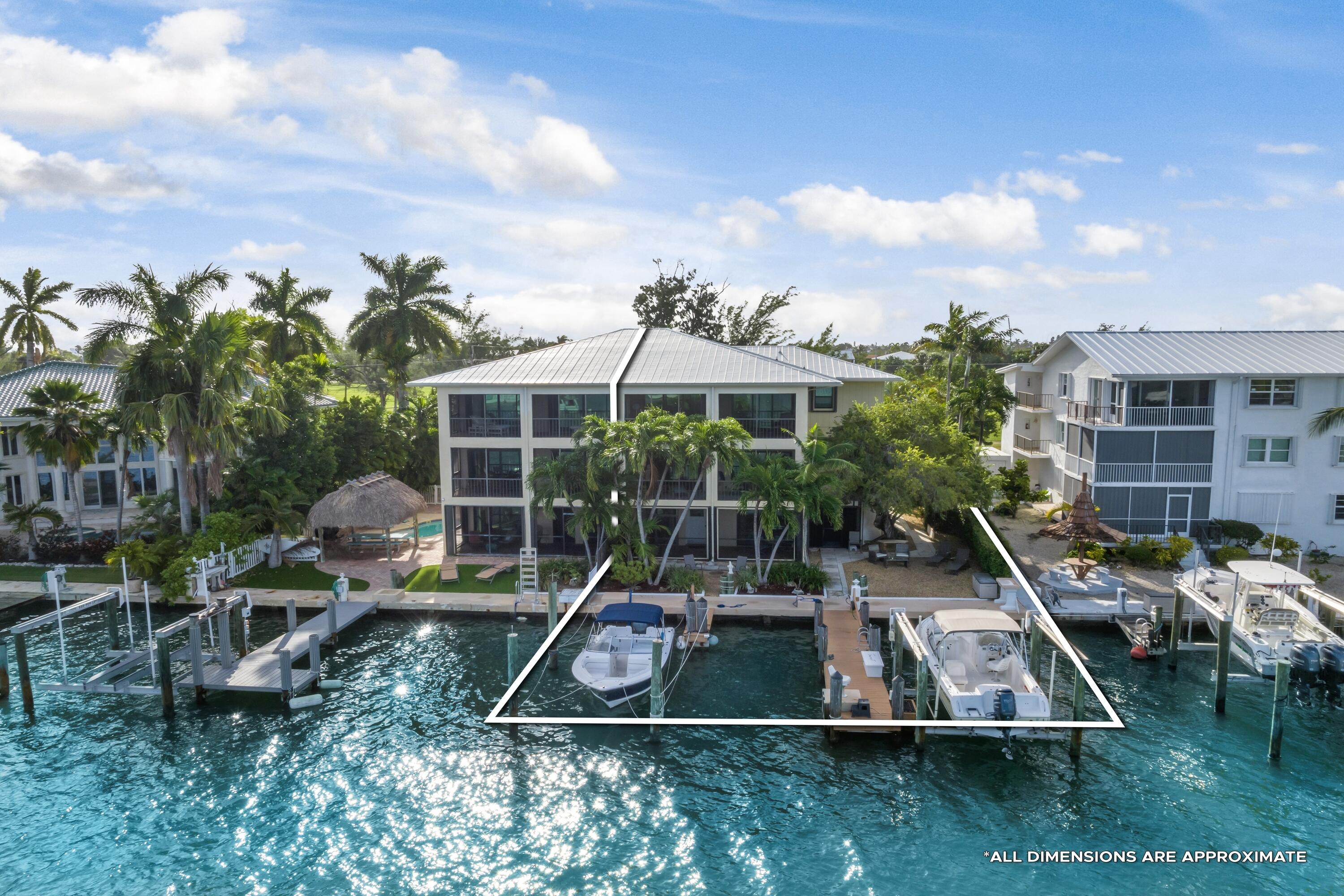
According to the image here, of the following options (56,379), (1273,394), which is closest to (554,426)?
(56,379)

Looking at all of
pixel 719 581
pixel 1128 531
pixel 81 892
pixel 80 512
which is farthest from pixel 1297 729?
pixel 80 512

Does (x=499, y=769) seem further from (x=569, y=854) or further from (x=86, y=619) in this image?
(x=86, y=619)

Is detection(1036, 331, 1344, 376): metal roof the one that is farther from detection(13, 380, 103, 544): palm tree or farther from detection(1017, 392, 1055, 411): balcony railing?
detection(13, 380, 103, 544): palm tree

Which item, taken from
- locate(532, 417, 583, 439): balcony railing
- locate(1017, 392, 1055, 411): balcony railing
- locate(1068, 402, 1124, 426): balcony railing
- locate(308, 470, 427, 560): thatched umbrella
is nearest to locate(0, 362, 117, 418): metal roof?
locate(308, 470, 427, 560): thatched umbrella

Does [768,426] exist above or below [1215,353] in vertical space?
below

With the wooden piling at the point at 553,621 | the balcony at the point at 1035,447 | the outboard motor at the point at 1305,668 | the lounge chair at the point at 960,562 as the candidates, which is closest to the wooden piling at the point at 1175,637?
the outboard motor at the point at 1305,668

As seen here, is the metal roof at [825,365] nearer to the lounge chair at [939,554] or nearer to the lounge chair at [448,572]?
the lounge chair at [939,554]

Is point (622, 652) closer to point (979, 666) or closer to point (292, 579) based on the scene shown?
point (979, 666)

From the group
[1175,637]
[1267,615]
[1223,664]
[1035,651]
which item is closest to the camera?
[1035,651]
